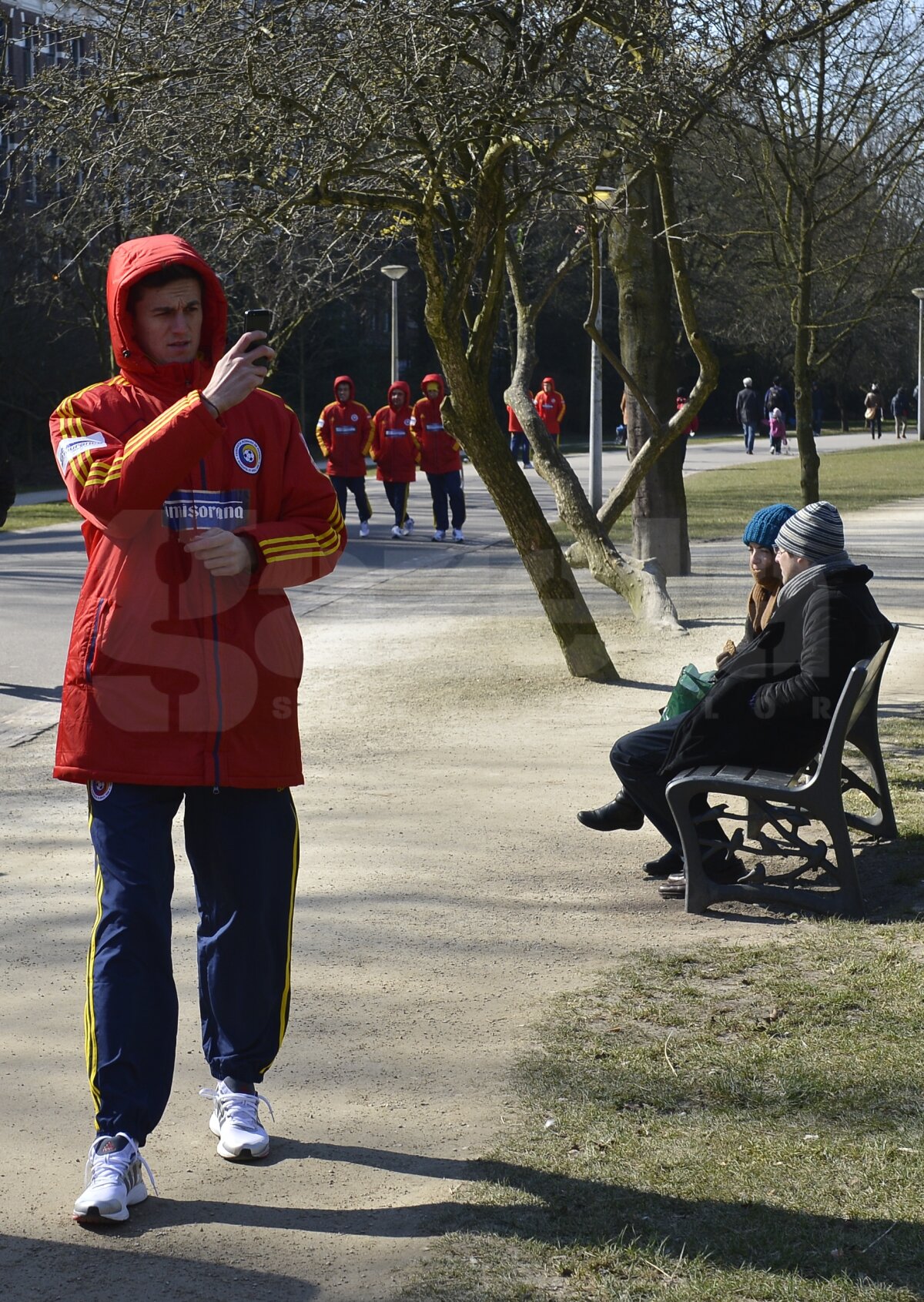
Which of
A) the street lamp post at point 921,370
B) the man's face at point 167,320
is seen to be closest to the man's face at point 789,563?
the man's face at point 167,320

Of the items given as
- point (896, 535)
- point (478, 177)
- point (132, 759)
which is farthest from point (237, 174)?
point (896, 535)

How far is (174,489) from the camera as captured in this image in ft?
11.1

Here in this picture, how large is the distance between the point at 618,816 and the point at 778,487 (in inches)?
923

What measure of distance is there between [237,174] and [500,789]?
331cm

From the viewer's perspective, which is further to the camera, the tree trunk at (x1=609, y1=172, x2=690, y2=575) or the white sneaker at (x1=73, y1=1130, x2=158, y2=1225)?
the tree trunk at (x1=609, y1=172, x2=690, y2=575)

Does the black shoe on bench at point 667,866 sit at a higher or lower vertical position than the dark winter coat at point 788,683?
lower

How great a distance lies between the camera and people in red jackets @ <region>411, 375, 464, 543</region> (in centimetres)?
1950

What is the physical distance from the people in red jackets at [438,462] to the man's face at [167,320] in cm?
1560

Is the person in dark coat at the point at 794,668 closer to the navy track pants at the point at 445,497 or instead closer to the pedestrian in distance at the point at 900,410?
the navy track pants at the point at 445,497

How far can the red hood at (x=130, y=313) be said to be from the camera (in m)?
3.44

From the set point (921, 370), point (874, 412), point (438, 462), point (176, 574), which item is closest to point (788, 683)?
point (176, 574)

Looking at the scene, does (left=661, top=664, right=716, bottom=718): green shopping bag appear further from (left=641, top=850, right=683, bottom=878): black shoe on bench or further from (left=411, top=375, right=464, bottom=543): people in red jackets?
(left=411, top=375, right=464, bottom=543): people in red jackets

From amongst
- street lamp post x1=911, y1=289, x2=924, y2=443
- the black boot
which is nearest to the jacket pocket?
the black boot

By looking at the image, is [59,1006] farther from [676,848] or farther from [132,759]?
[676,848]
